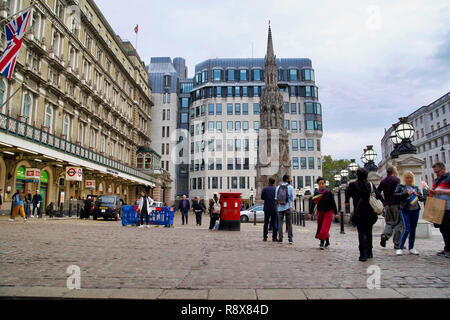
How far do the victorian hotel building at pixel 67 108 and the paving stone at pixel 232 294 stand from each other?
12.9 metres

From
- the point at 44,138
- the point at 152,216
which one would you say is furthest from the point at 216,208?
the point at 44,138

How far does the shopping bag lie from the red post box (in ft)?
Result: 30.0

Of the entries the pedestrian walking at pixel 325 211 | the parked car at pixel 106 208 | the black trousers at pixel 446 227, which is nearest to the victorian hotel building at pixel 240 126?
the parked car at pixel 106 208

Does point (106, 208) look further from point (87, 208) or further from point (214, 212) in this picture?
point (214, 212)

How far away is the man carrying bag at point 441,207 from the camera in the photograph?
6969 mm

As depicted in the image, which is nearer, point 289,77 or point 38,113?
point 38,113

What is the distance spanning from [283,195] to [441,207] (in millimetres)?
3794

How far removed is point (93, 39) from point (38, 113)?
52.8ft

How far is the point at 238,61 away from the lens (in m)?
73.9

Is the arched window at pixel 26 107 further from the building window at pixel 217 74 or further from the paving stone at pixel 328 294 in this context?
the building window at pixel 217 74

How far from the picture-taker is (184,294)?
3742mm

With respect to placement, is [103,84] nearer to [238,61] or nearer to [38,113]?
[38,113]
